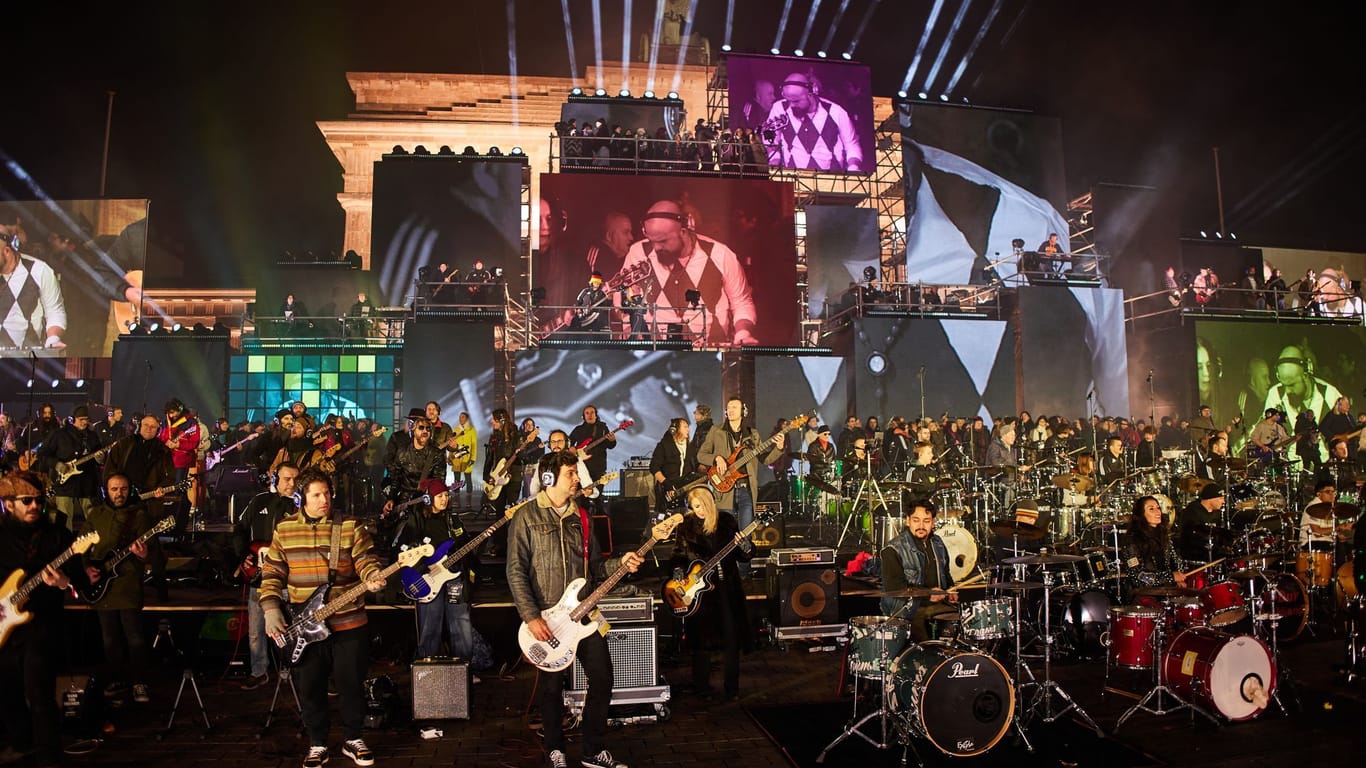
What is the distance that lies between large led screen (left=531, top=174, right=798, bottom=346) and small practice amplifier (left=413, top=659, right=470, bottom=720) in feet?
55.1

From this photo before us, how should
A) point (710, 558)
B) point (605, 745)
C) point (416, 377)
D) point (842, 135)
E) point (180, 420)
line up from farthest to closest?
point (842, 135)
point (416, 377)
point (180, 420)
point (710, 558)
point (605, 745)

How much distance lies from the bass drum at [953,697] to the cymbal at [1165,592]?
2137 millimetres

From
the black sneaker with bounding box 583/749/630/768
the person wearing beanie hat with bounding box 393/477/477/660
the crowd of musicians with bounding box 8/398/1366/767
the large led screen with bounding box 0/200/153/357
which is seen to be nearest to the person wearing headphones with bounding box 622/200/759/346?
the crowd of musicians with bounding box 8/398/1366/767

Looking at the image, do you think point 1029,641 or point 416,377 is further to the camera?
point 416,377

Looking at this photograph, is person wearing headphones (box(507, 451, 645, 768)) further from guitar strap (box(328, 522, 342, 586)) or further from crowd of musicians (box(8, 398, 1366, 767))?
guitar strap (box(328, 522, 342, 586))

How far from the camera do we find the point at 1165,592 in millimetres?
7254

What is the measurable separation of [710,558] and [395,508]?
3.94 m

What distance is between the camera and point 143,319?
77.0 feet

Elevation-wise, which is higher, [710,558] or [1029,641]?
[710,558]

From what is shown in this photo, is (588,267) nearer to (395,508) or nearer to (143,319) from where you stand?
(143,319)

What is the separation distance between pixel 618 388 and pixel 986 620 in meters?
13.3

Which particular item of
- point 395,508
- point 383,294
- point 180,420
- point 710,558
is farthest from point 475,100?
point 710,558

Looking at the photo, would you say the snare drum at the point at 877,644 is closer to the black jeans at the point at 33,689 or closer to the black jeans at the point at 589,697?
the black jeans at the point at 589,697

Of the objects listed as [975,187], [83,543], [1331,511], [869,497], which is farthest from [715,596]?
[975,187]
